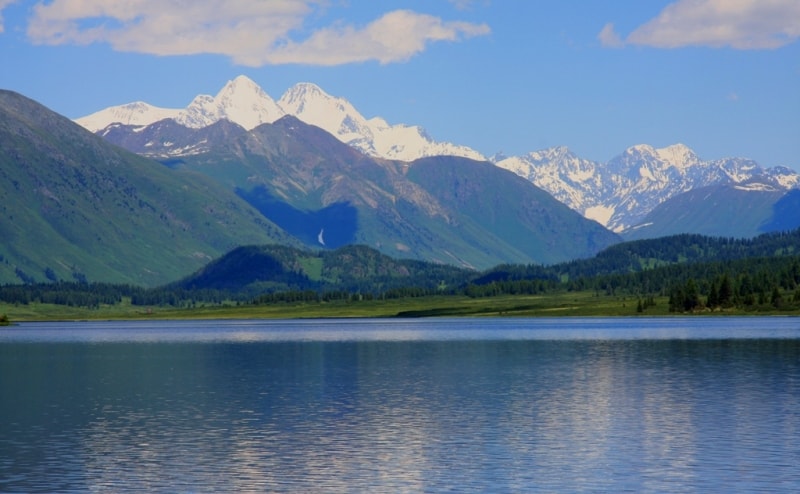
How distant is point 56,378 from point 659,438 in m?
75.2

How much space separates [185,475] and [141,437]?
15432 mm

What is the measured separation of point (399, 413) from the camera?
83062mm

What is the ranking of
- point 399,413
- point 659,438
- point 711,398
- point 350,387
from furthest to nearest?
point 350,387, point 711,398, point 399,413, point 659,438

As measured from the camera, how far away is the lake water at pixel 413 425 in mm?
57031

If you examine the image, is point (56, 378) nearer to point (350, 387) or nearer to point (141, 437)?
point (350, 387)

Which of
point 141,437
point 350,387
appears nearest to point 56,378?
point 350,387

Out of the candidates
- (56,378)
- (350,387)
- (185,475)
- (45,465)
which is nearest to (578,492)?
(185,475)

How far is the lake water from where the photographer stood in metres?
57.0

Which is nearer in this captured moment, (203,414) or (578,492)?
(578,492)

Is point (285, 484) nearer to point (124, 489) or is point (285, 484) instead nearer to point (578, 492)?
point (124, 489)

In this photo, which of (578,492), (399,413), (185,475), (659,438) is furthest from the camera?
(399,413)

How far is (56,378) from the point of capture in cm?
12269

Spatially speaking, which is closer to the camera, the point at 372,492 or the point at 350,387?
the point at 372,492

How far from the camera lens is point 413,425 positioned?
76.3 m
